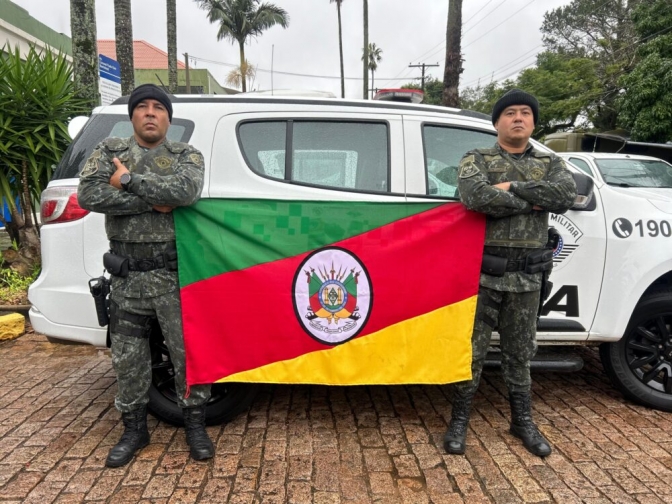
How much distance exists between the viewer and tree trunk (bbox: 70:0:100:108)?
5945mm

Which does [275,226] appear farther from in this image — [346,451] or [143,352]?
[346,451]

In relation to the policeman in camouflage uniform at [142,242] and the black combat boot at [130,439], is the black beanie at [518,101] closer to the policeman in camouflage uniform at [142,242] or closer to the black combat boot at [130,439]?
the policeman in camouflage uniform at [142,242]

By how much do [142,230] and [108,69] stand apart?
183 inches

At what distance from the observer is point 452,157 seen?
9.78 feet

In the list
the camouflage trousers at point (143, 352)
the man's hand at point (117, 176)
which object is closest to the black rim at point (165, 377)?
the camouflage trousers at point (143, 352)

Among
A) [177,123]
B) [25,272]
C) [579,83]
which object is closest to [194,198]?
[177,123]

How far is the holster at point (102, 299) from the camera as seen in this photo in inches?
101

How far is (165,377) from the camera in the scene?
115 inches

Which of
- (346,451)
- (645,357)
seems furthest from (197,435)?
(645,357)

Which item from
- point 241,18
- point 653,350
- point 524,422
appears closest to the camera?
point 524,422

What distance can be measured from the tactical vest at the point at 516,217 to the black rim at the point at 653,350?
1114 mm

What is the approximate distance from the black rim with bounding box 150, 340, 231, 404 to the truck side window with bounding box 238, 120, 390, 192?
3.98ft

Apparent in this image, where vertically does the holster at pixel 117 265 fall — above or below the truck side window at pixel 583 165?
below

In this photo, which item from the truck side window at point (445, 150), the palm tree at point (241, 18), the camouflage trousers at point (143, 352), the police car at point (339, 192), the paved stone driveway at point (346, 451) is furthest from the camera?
the palm tree at point (241, 18)
